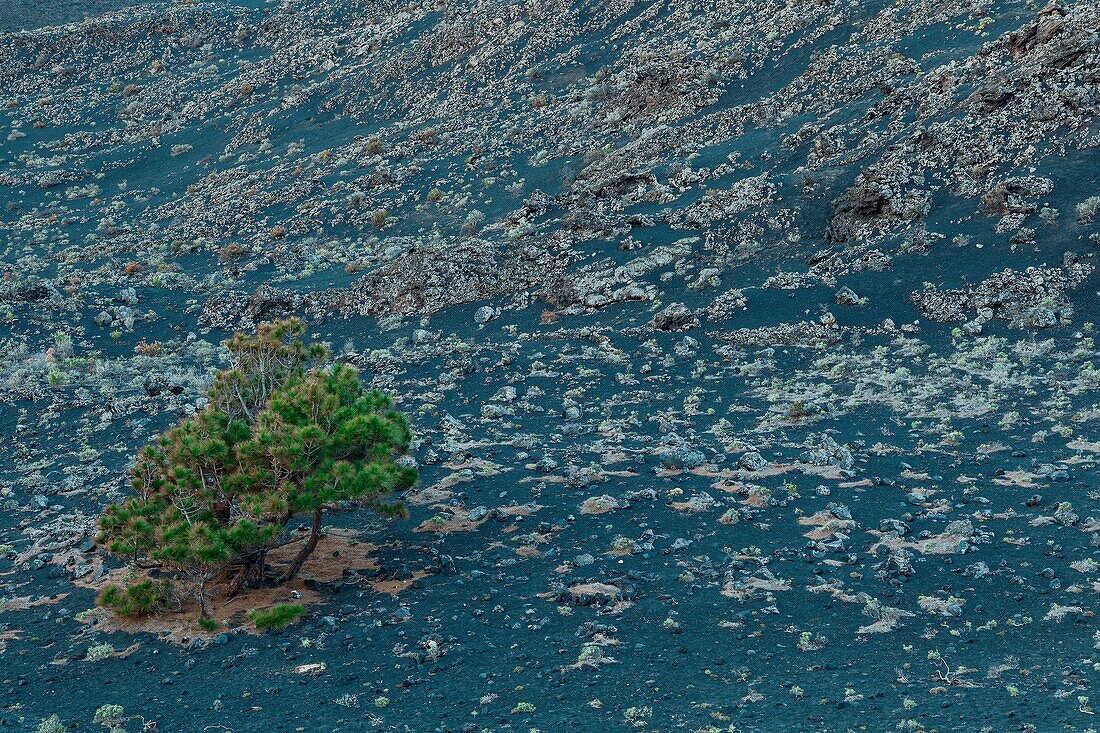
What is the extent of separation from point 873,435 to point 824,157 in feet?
57.2

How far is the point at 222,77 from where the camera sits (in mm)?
64062

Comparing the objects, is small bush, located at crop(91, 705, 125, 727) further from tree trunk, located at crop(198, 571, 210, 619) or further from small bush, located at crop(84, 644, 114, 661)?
tree trunk, located at crop(198, 571, 210, 619)

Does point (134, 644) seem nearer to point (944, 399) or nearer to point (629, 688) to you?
point (629, 688)

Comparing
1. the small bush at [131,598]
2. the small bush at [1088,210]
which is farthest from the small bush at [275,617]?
the small bush at [1088,210]

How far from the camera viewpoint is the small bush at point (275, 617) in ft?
46.4

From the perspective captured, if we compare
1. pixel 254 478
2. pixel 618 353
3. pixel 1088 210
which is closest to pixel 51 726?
pixel 254 478

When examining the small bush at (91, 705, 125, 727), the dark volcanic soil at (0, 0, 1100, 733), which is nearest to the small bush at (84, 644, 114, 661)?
the dark volcanic soil at (0, 0, 1100, 733)

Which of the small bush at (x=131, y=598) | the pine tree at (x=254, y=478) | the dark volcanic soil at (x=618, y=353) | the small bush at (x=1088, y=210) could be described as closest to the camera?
the dark volcanic soil at (x=618, y=353)

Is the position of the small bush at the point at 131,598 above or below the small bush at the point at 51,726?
above

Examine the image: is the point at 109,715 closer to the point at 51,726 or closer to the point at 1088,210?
the point at 51,726

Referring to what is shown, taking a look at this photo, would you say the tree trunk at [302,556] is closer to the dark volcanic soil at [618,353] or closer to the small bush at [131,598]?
the dark volcanic soil at [618,353]

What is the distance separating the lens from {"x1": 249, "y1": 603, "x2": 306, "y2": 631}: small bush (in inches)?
557

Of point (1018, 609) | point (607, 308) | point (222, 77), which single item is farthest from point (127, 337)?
point (222, 77)

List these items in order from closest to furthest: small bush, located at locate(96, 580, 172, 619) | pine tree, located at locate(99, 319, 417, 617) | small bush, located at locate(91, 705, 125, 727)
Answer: small bush, located at locate(91, 705, 125, 727) < pine tree, located at locate(99, 319, 417, 617) < small bush, located at locate(96, 580, 172, 619)
